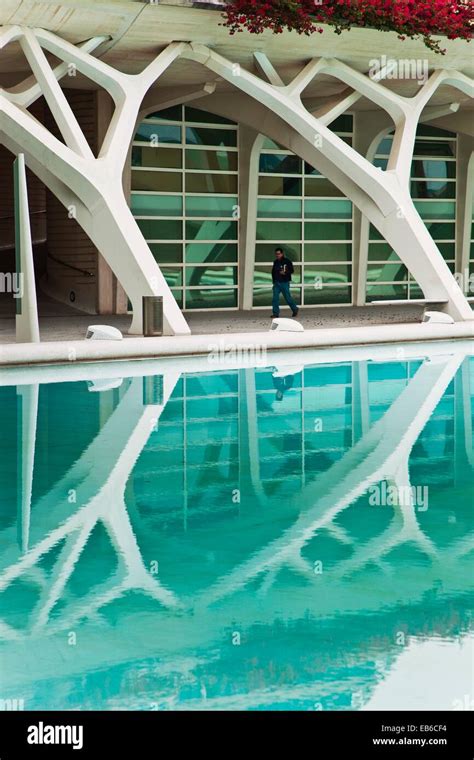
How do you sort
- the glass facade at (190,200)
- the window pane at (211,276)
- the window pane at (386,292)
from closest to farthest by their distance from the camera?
the glass facade at (190,200) < the window pane at (211,276) < the window pane at (386,292)

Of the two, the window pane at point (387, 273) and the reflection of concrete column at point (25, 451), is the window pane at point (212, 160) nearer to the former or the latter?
the window pane at point (387, 273)

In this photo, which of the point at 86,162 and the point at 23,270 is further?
the point at 86,162

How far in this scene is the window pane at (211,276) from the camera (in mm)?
29859

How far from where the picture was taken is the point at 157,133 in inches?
1133

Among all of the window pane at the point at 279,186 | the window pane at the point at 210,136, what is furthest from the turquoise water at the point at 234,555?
the window pane at the point at 279,186

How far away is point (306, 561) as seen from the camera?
7996mm

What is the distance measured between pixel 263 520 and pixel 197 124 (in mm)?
21366

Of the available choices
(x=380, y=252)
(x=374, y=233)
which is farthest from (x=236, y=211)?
(x=380, y=252)

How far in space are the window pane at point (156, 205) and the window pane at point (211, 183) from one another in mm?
444

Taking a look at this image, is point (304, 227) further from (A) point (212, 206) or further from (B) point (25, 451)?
(B) point (25, 451)

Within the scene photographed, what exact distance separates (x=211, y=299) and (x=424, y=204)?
23.8ft

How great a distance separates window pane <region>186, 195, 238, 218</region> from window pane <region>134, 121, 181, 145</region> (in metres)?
1.42

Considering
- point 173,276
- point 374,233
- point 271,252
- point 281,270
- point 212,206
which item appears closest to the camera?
point 281,270
